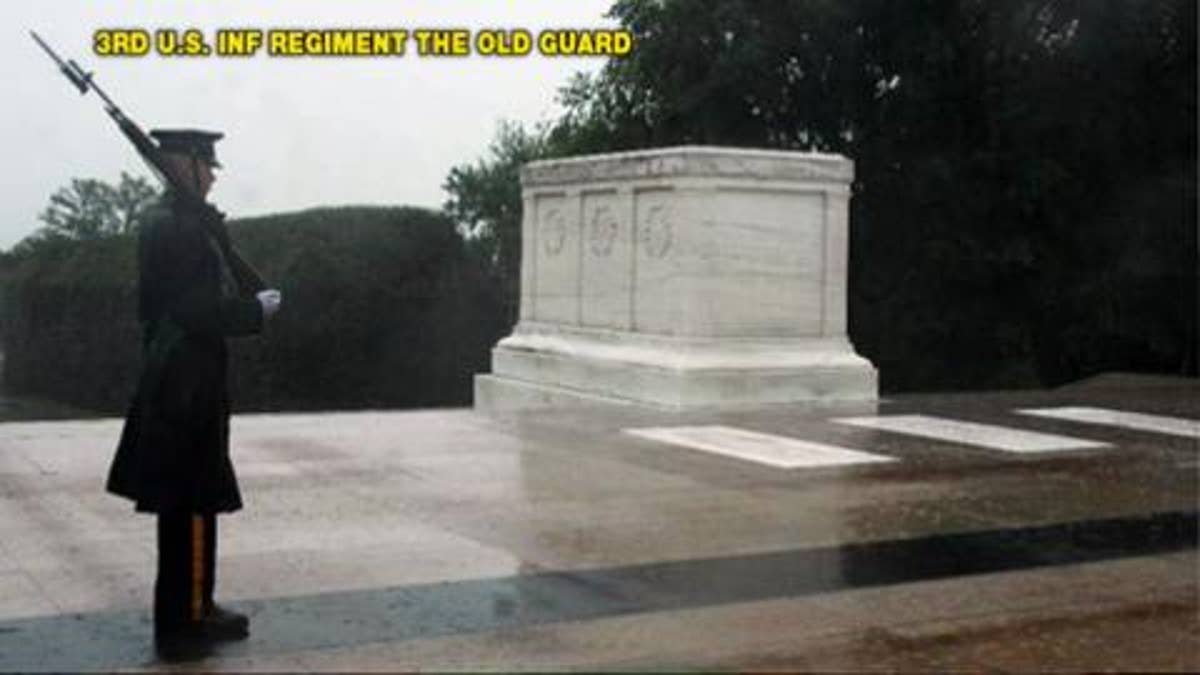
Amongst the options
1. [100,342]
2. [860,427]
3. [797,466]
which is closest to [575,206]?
[860,427]

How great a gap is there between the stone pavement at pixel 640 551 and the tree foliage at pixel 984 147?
1156cm

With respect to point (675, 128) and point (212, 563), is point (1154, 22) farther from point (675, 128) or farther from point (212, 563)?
point (212, 563)

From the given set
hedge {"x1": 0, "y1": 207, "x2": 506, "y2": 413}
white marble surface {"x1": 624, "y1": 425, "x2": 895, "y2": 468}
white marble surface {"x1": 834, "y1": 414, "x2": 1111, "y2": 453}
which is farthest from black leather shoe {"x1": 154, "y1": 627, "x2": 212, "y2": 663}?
hedge {"x1": 0, "y1": 207, "x2": 506, "y2": 413}

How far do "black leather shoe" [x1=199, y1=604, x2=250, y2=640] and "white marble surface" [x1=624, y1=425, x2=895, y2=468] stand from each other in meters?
4.56

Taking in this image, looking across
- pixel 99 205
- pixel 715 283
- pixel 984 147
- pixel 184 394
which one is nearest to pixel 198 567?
pixel 184 394

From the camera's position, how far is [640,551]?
654cm

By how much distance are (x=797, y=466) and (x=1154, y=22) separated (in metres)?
14.2

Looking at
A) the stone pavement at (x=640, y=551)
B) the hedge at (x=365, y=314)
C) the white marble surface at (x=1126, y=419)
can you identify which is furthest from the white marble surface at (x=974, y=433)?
the hedge at (x=365, y=314)

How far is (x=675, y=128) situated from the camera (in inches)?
993

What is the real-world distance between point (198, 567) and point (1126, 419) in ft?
28.5

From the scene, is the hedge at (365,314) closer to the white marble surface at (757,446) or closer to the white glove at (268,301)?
the white marble surface at (757,446)

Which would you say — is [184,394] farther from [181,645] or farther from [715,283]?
[715,283]

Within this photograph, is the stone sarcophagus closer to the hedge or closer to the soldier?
the soldier

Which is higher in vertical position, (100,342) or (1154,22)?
(1154,22)
